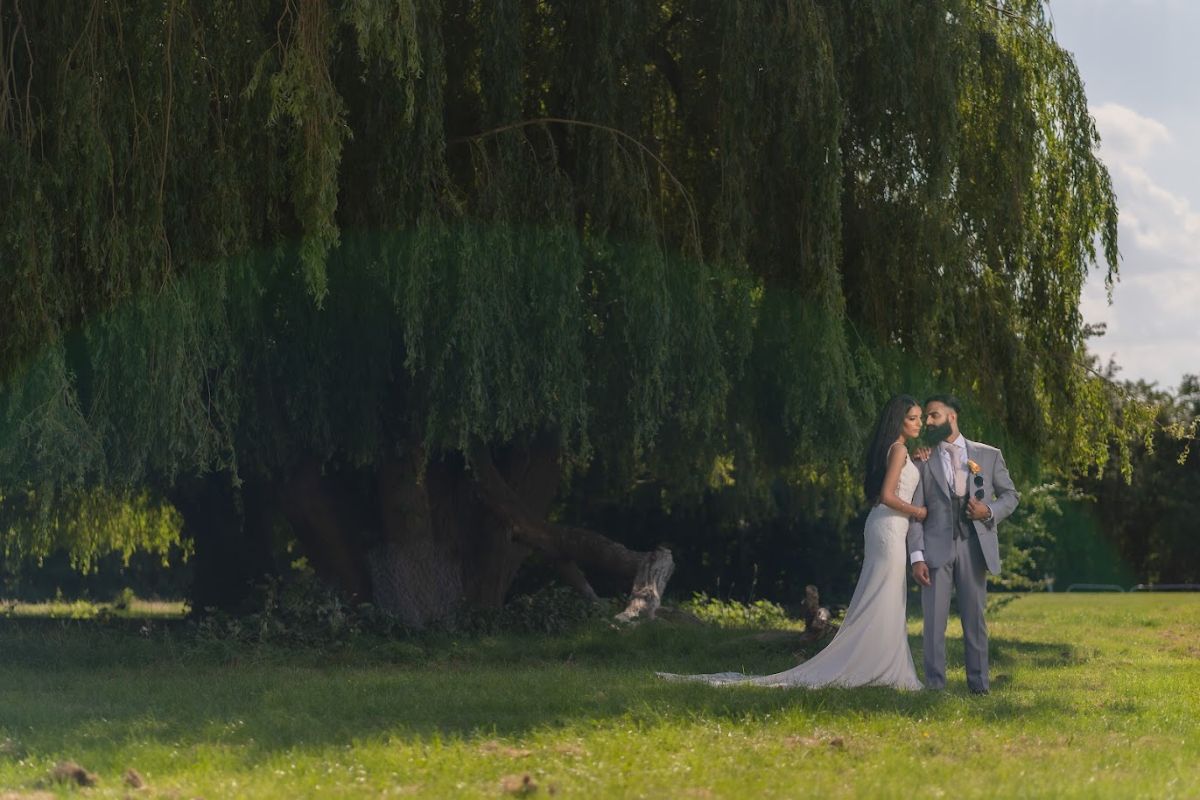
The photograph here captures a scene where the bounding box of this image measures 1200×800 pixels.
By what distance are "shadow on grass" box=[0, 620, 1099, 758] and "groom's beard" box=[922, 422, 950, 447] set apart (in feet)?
5.59

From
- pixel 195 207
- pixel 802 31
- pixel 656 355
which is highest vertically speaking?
pixel 802 31

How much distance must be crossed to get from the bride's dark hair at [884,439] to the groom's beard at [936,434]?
20 centimetres

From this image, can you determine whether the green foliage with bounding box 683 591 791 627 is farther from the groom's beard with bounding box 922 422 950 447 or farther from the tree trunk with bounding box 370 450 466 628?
the groom's beard with bounding box 922 422 950 447

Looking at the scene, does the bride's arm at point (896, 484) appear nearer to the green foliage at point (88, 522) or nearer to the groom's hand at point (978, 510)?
the groom's hand at point (978, 510)

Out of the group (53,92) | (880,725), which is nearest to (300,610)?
(53,92)

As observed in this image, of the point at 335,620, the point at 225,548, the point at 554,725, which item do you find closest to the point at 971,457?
the point at 554,725

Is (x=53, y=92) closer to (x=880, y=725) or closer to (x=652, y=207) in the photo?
(x=652, y=207)

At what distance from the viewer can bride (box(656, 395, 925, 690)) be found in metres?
10.6

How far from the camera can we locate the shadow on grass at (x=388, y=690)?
28.4 feet

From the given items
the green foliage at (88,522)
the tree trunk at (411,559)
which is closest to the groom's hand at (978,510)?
the tree trunk at (411,559)

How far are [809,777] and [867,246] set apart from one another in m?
8.53

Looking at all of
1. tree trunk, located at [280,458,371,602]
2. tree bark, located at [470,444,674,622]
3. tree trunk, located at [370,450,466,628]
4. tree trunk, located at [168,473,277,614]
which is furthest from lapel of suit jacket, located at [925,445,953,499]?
tree trunk, located at [168,473,277,614]

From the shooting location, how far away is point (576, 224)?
13828 mm

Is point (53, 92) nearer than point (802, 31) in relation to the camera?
Yes
